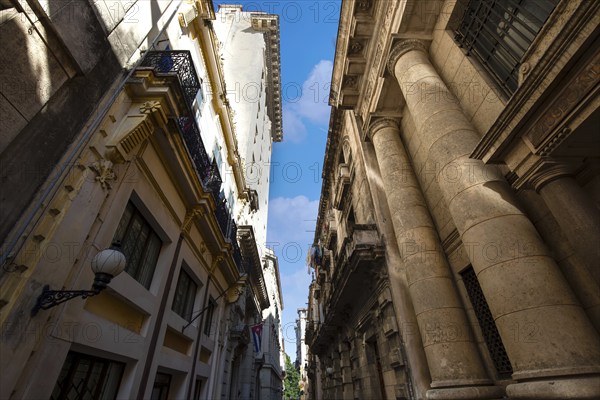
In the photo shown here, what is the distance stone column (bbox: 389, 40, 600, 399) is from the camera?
290 cm

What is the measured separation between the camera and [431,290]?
5645 millimetres

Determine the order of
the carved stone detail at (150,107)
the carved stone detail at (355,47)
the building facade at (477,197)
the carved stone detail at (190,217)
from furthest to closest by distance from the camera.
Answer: the carved stone detail at (355,47) < the carved stone detail at (190,217) < the carved stone detail at (150,107) < the building facade at (477,197)

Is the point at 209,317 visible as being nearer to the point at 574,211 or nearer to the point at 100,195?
the point at 100,195

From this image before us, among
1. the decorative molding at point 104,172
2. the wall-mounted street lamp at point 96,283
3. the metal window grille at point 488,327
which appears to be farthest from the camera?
the metal window grille at point 488,327

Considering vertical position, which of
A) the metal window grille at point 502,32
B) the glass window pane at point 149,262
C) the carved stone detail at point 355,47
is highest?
the carved stone detail at point 355,47

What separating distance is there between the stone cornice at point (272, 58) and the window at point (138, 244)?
3159 cm

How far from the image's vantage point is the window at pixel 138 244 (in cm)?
561

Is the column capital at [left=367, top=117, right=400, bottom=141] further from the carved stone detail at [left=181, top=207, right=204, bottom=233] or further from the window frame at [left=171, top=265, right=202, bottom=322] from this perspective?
the window frame at [left=171, top=265, right=202, bottom=322]

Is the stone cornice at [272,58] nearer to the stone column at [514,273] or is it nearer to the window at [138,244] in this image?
the window at [138,244]

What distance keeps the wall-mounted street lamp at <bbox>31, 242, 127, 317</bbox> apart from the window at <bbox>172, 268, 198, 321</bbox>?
16.4ft

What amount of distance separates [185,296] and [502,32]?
1064cm

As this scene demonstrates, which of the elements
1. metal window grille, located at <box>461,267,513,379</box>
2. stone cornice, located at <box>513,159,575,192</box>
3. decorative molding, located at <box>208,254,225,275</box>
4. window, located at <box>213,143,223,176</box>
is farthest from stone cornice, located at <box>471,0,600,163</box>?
window, located at <box>213,143,223,176</box>

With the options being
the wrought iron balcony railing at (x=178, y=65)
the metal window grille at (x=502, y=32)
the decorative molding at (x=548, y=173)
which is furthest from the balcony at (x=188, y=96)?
the decorative molding at (x=548, y=173)

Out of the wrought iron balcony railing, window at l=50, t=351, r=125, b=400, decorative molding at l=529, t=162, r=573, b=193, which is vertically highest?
the wrought iron balcony railing
